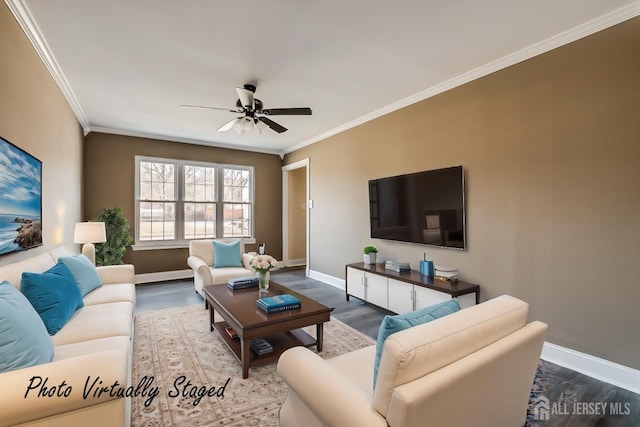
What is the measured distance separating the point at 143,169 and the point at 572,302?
21.2 ft

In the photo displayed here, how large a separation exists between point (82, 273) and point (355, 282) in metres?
3.12

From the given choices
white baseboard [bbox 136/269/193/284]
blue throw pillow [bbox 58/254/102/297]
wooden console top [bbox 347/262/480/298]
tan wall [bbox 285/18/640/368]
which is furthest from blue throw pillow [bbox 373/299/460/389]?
white baseboard [bbox 136/269/193/284]

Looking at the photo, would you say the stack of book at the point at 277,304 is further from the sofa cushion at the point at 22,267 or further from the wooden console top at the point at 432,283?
the sofa cushion at the point at 22,267

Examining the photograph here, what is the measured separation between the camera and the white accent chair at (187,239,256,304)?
393cm

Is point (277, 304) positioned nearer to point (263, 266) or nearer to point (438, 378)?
point (263, 266)

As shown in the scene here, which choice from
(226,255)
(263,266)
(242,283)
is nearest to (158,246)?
(226,255)

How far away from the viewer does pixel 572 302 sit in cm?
253

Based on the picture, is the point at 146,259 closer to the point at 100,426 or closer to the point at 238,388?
the point at 238,388

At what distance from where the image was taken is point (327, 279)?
5.56 metres

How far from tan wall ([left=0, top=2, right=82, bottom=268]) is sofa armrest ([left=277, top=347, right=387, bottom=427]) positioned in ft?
7.24

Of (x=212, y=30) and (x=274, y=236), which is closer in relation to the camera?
(x=212, y=30)

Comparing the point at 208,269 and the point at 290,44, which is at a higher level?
the point at 290,44

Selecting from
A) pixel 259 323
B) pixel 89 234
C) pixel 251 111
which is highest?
pixel 251 111

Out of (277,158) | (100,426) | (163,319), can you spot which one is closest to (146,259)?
(163,319)
